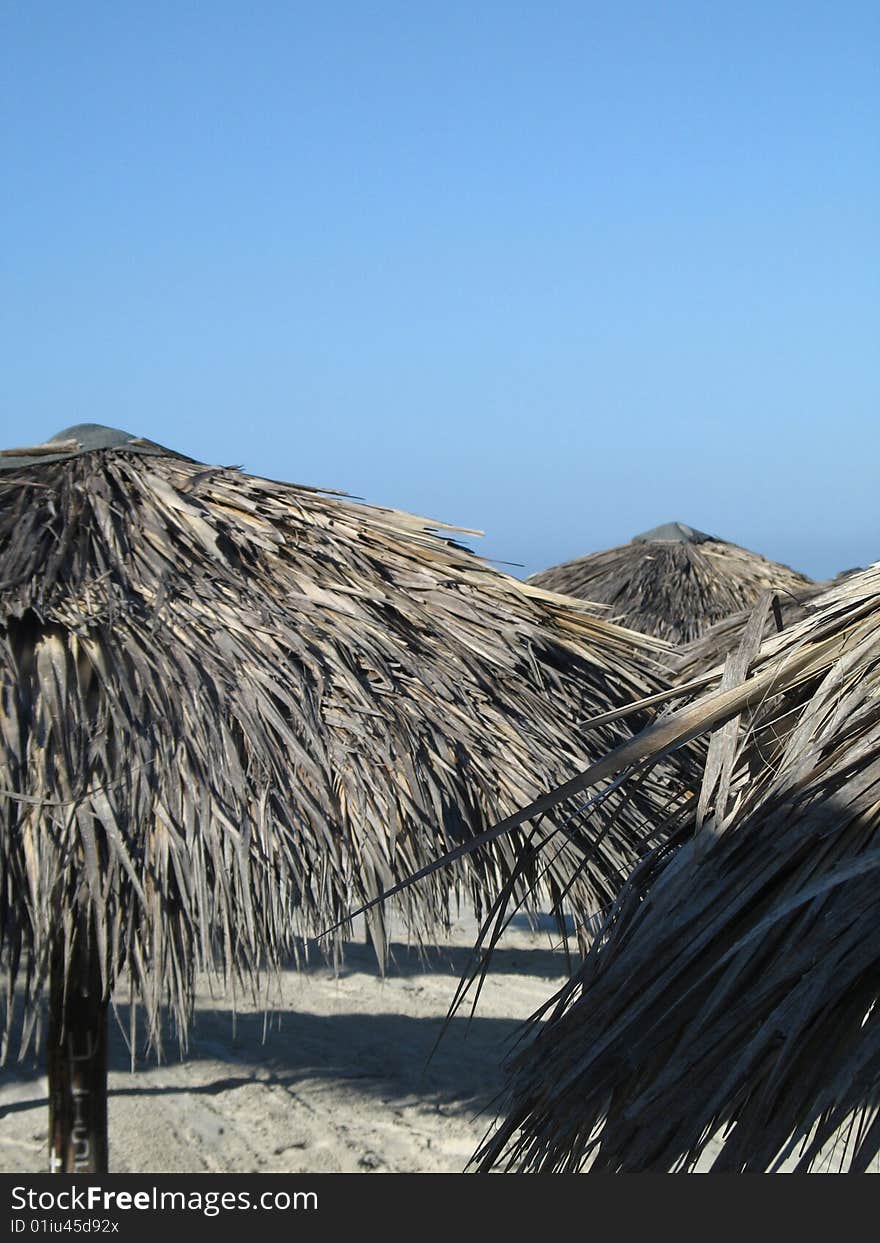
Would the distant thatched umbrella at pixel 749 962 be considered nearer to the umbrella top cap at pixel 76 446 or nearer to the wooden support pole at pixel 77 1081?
the wooden support pole at pixel 77 1081

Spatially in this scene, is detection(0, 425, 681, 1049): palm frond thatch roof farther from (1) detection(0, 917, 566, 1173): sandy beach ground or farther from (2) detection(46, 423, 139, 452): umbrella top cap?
(1) detection(0, 917, 566, 1173): sandy beach ground

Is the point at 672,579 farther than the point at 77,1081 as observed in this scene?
Yes

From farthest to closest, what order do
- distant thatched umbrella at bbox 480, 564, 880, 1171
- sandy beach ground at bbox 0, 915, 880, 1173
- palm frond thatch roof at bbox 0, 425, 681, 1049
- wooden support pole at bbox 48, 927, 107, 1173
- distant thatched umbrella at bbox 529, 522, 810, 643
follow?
1. distant thatched umbrella at bbox 529, 522, 810, 643
2. sandy beach ground at bbox 0, 915, 880, 1173
3. wooden support pole at bbox 48, 927, 107, 1173
4. palm frond thatch roof at bbox 0, 425, 681, 1049
5. distant thatched umbrella at bbox 480, 564, 880, 1171

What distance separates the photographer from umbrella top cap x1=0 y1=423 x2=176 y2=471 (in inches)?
153

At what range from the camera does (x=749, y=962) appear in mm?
1624

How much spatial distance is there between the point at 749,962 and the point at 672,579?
8.70 meters

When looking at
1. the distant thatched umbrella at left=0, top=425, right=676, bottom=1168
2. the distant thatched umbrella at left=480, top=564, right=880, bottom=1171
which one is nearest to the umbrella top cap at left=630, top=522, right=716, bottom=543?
the distant thatched umbrella at left=0, top=425, right=676, bottom=1168

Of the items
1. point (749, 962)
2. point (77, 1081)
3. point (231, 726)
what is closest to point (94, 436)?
point (231, 726)

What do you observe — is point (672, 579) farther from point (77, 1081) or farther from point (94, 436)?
point (77, 1081)

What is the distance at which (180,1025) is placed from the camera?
305cm

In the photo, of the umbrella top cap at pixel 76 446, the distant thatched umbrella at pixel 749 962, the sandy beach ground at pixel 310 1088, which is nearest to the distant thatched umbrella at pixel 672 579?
the sandy beach ground at pixel 310 1088

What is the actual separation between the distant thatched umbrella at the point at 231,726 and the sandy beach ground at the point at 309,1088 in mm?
1069

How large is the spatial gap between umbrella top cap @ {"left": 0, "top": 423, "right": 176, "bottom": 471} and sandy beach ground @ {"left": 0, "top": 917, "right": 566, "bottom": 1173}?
2179 mm

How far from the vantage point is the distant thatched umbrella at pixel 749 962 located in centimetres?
153
